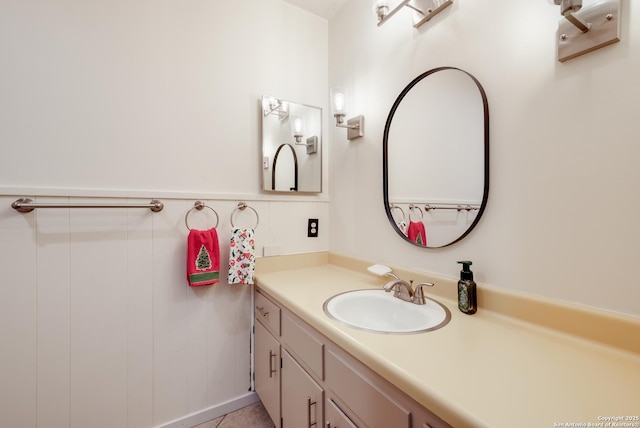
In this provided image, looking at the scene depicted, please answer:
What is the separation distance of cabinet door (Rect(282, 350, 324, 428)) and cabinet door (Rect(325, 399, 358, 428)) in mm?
38

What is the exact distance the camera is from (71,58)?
1.18 metres

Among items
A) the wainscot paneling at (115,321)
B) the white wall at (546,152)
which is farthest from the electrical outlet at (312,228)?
the white wall at (546,152)

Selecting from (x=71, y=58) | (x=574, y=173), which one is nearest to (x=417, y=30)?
(x=574, y=173)

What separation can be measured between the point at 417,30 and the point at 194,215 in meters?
1.39

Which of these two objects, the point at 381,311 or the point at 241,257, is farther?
the point at 241,257

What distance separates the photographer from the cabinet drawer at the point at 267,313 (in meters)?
1.30

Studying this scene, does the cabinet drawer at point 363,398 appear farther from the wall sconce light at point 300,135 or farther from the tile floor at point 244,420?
the wall sconce light at point 300,135

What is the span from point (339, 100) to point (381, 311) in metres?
1.11

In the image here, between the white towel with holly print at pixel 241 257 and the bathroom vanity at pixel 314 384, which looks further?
the white towel with holly print at pixel 241 257

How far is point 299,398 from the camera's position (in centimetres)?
111

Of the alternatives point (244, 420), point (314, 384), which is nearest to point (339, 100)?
point (314, 384)

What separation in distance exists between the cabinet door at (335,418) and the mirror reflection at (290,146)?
1095 millimetres

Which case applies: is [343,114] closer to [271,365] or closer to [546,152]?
[546,152]

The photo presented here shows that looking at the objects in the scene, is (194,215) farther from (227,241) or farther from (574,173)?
(574,173)
